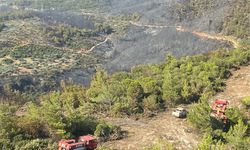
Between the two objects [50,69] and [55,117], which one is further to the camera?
[50,69]

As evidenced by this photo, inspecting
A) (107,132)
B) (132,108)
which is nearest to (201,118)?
(107,132)

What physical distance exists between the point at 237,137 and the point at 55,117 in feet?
29.7

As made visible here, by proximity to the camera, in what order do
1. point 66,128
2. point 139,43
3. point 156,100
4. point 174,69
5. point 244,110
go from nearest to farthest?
point 66,128 → point 244,110 → point 156,100 → point 174,69 → point 139,43

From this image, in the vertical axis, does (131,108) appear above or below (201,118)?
below

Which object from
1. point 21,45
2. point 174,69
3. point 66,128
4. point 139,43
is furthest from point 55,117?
point 139,43

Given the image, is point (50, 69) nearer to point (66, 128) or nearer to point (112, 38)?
point (112, 38)

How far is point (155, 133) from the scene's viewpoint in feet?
80.4

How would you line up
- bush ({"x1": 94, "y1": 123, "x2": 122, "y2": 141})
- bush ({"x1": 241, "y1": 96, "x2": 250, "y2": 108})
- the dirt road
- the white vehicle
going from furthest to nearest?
bush ({"x1": 241, "y1": 96, "x2": 250, "y2": 108}) → the white vehicle → bush ({"x1": 94, "y1": 123, "x2": 122, "y2": 141}) → the dirt road

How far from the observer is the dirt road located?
22953 millimetres

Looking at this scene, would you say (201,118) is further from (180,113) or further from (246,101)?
(246,101)

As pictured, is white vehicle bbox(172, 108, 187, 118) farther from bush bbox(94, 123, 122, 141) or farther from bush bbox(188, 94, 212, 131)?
bush bbox(94, 123, 122, 141)

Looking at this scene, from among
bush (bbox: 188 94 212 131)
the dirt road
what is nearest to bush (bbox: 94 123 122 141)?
the dirt road

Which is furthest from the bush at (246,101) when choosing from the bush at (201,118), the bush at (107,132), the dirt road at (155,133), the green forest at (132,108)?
the bush at (107,132)

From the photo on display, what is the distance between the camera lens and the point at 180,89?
31.3m
